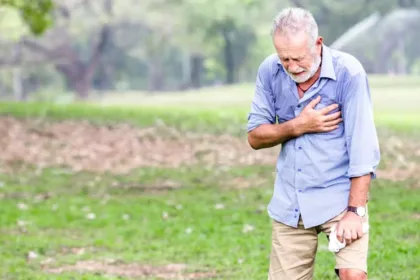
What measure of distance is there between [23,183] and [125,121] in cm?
801

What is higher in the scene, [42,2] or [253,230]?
[42,2]

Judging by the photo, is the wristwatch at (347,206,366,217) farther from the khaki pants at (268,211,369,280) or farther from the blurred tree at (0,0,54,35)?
the blurred tree at (0,0,54,35)

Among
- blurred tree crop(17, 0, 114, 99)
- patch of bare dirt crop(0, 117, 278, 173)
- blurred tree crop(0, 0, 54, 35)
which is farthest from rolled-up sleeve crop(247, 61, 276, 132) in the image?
blurred tree crop(17, 0, 114, 99)

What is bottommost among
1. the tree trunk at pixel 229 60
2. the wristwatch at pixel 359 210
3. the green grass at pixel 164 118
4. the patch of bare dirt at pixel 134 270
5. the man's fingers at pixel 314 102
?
the tree trunk at pixel 229 60

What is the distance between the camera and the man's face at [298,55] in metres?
3.77

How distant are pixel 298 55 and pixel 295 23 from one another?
13cm

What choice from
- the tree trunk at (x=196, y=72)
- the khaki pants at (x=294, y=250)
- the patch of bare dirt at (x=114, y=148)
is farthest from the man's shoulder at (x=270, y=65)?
the tree trunk at (x=196, y=72)

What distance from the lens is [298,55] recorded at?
3791mm

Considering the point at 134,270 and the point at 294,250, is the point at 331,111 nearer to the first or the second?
the point at 294,250

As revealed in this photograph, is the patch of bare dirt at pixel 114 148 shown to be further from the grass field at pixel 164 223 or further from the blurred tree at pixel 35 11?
the blurred tree at pixel 35 11

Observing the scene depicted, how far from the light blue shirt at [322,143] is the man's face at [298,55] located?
0.16 ft

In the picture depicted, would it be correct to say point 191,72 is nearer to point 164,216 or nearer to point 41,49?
point 41,49

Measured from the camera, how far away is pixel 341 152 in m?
3.94

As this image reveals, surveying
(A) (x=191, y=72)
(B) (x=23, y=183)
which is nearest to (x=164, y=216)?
(B) (x=23, y=183)
